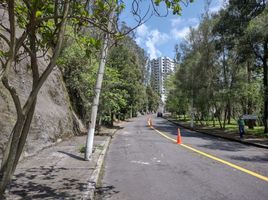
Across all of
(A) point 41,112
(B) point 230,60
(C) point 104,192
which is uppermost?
(B) point 230,60

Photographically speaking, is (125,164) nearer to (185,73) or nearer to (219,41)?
(219,41)

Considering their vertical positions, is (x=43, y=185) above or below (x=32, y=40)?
below

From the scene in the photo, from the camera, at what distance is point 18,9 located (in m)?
6.09

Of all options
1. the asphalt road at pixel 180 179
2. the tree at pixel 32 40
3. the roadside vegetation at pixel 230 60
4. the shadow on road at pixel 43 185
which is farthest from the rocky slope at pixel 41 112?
the roadside vegetation at pixel 230 60

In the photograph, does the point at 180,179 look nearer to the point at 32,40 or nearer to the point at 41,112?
the point at 32,40

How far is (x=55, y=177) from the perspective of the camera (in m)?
9.33

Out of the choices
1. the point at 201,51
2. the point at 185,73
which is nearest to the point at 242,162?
the point at 201,51

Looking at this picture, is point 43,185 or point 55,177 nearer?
point 43,185

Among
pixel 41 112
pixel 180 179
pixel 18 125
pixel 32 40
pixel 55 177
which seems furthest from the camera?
pixel 41 112

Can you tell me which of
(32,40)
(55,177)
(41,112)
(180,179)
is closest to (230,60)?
(41,112)

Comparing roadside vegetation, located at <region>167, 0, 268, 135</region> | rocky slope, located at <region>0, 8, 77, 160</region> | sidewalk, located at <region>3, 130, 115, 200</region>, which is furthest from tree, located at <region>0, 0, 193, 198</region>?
roadside vegetation, located at <region>167, 0, 268, 135</region>

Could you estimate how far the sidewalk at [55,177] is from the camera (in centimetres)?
748

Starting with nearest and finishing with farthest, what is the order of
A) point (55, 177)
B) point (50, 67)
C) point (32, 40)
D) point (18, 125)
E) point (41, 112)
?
point (18, 125) → point (50, 67) → point (32, 40) → point (55, 177) → point (41, 112)

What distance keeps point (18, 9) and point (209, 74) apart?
31.9 meters
